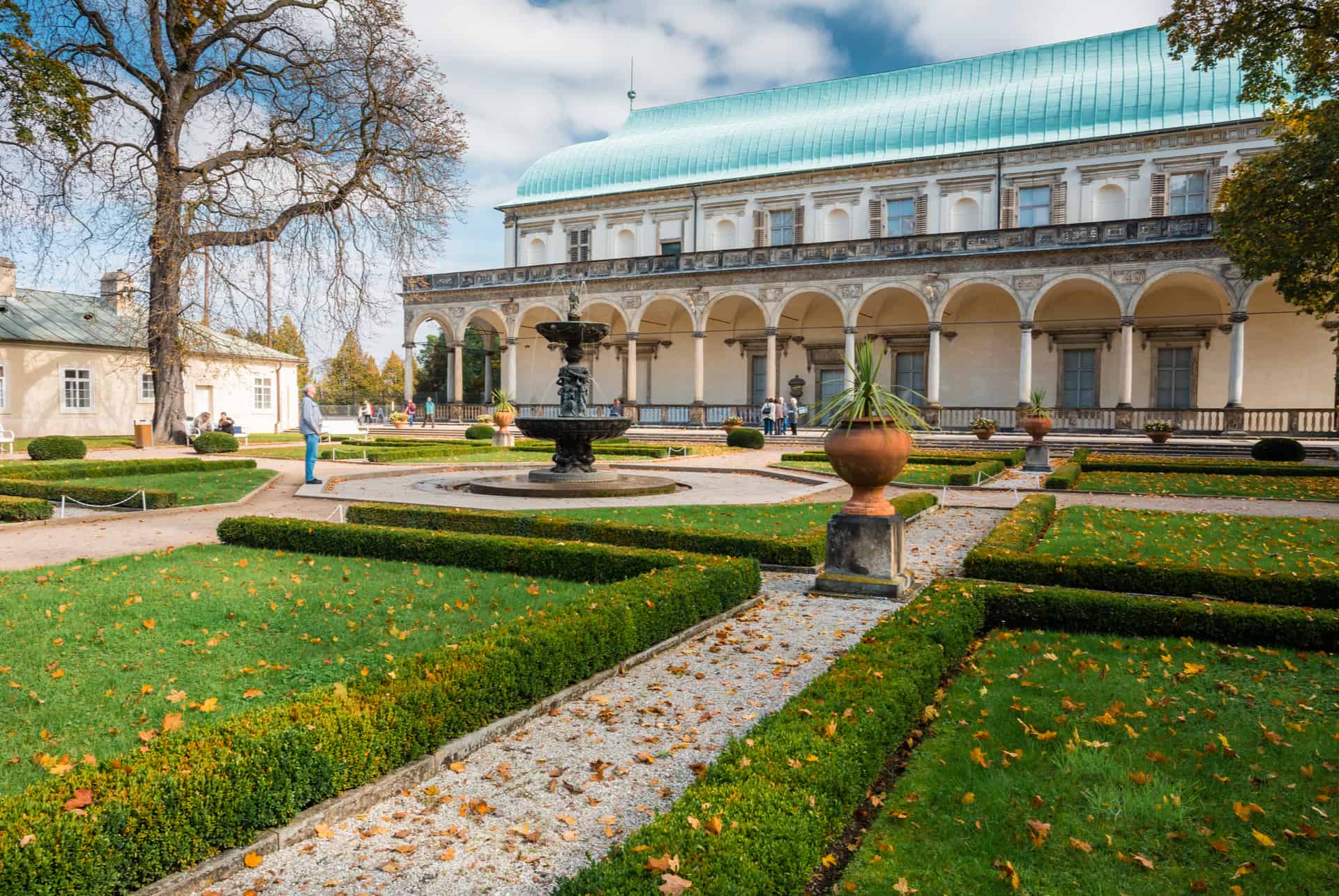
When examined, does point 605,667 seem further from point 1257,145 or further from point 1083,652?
point 1257,145

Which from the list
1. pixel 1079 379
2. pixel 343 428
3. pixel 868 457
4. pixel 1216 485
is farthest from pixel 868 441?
pixel 343 428

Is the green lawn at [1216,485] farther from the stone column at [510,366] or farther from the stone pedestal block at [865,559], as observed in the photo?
the stone column at [510,366]

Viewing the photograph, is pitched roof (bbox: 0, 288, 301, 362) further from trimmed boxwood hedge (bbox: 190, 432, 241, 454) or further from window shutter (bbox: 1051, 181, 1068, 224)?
window shutter (bbox: 1051, 181, 1068, 224)

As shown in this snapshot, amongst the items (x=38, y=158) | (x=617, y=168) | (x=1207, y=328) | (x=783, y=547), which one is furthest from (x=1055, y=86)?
(x=38, y=158)

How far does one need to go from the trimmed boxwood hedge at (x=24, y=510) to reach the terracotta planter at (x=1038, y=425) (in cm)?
1974

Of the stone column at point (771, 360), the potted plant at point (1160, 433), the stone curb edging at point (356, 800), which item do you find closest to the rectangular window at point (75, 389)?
the stone column at point (771, 360)

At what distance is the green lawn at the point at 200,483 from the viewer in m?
13.6

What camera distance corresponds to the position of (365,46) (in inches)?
944

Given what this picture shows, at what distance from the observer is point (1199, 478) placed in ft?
56.6

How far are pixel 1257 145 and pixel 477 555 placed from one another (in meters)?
35.0

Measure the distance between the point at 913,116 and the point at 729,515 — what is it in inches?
1267

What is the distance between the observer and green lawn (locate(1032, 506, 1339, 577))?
8.15 meters

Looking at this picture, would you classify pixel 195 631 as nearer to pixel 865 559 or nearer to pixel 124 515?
pixel 865 559

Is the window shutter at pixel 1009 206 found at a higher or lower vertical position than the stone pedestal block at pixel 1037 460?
higher
